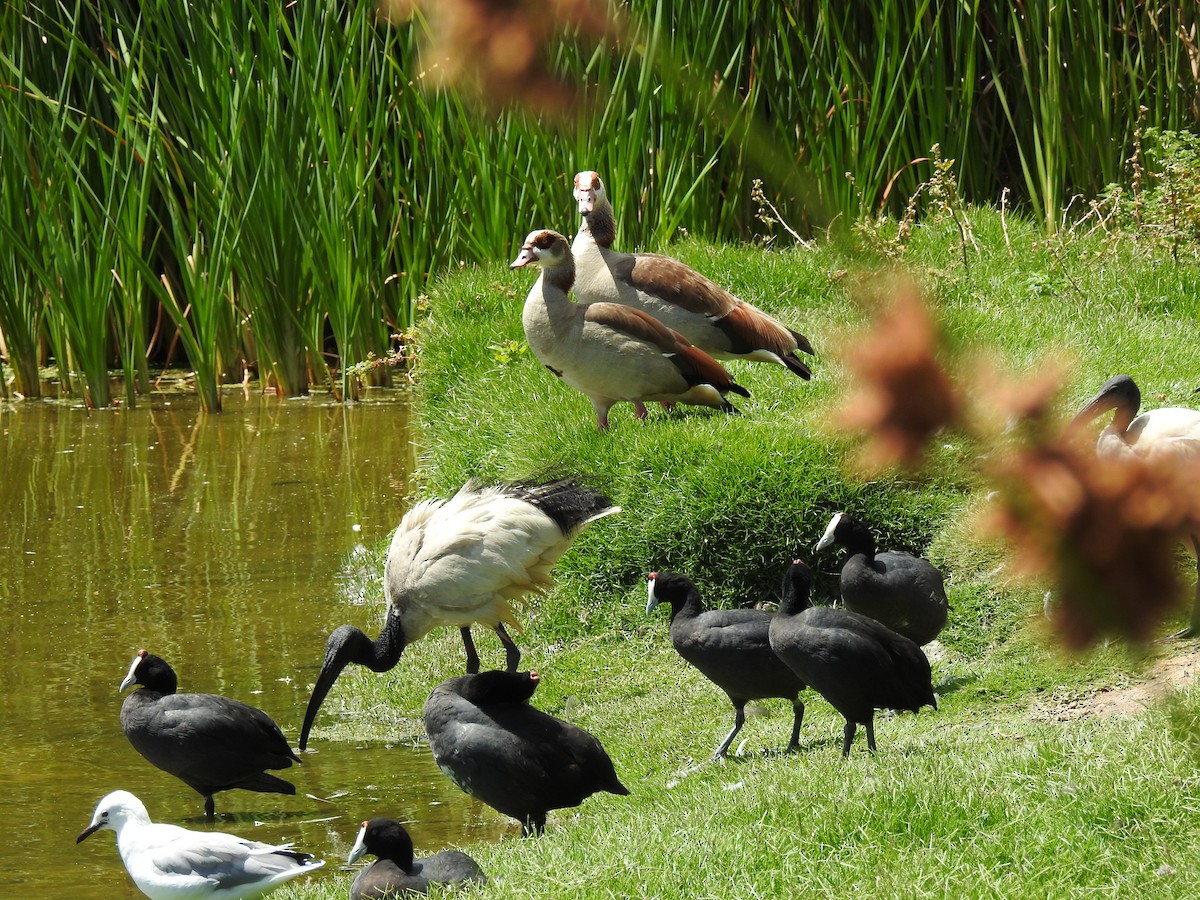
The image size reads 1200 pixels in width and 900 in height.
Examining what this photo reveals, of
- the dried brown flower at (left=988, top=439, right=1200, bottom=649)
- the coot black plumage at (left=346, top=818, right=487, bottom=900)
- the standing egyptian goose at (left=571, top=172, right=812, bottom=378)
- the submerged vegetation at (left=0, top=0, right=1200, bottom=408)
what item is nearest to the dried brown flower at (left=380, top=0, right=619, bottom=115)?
the dried brown flower at (left=988, top=439, right=1200, bottom=649)

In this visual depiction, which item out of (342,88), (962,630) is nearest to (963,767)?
(962,630)

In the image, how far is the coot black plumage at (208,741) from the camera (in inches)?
195

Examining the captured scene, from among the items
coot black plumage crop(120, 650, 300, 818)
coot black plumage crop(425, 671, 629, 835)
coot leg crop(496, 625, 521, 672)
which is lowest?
coot leg crop(496, 625, 521, 672)

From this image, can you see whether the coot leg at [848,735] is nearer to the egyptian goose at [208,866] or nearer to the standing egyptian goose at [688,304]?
the egyptian goose at [208,866]

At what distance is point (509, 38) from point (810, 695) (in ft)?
17.1

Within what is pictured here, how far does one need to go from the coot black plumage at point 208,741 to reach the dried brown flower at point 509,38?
435 cm

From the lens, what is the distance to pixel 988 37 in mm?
11984

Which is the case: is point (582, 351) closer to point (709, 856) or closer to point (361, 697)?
point (361, 697)

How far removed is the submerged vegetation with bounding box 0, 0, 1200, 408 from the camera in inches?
406

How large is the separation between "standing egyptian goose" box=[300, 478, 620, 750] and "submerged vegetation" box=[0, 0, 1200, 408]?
4.28 m

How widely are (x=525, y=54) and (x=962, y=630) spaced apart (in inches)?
208

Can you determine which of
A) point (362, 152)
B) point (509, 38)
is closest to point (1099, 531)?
point (509, 38)

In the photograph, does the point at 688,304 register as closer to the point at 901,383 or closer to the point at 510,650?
the point at 510,650

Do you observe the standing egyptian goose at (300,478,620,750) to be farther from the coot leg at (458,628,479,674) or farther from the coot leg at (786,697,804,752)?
the coot leg at (786,697,804,752)
